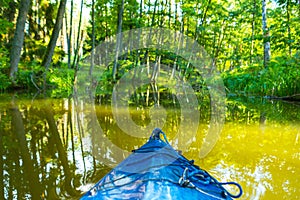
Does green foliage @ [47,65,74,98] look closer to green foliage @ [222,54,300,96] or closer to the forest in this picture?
the forest

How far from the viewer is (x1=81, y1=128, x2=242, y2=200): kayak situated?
5.28ft

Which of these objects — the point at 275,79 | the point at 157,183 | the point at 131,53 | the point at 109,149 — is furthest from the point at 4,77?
the point at 157,183

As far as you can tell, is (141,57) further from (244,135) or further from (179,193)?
(179,193)

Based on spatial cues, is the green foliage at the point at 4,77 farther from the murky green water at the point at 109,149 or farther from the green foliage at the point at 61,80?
the murky green water at the point at 109,149

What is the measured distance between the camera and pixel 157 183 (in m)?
1.67

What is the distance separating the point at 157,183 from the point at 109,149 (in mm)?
2236

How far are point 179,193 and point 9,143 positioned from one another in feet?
10.1

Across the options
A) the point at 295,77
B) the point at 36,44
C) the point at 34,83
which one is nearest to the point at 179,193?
the point at 295,77

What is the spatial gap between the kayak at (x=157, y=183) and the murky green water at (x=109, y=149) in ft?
1.95

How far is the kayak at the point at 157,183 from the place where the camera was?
1.61 meters

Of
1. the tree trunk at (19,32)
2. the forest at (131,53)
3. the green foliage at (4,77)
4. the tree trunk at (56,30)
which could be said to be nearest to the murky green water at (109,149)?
the forest at (131,53)

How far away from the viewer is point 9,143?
3836 millimetres

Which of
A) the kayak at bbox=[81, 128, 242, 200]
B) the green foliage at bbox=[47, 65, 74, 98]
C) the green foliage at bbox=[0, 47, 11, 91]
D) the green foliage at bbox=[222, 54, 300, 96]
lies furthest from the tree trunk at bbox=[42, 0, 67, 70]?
the kayak at bbox=[81, 128, 242, 200]

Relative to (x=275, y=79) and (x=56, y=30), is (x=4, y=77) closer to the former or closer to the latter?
(x=56, y=30)
